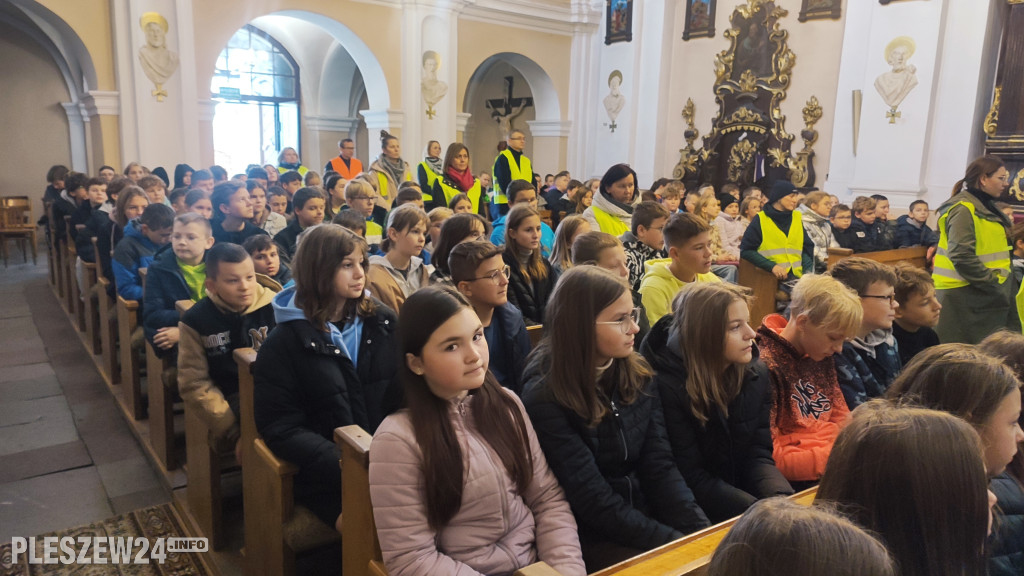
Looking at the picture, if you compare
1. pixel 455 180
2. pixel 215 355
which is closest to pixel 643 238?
pixel 215 355

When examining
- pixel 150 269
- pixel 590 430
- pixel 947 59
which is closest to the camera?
pixel 590 430

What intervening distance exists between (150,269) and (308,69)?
39.8 ft

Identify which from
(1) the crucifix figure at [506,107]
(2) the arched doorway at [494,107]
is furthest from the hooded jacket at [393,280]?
(1) the crucifix figure at [506,107]

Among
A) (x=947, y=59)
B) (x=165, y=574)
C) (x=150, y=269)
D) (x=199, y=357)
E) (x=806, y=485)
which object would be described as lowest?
(x=165, y=574)

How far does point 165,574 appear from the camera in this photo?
2.61 meters

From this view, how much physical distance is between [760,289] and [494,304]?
297cm

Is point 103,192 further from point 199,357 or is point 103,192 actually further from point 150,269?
point 199,357

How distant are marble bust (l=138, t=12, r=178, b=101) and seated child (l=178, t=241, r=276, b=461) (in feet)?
21.4

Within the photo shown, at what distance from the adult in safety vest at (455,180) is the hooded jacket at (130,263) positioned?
297 centimetres

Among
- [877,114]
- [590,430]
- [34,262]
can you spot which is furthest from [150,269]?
[877,114]

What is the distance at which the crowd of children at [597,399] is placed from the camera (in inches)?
41.9

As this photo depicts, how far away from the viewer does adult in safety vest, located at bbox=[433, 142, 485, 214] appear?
253 inches

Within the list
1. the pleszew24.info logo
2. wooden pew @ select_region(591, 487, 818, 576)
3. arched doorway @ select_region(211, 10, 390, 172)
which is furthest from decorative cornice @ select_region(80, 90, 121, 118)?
wooden pew @ select_region(591, 487, 818, 576)

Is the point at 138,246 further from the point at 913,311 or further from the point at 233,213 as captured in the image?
the point at 913,311
